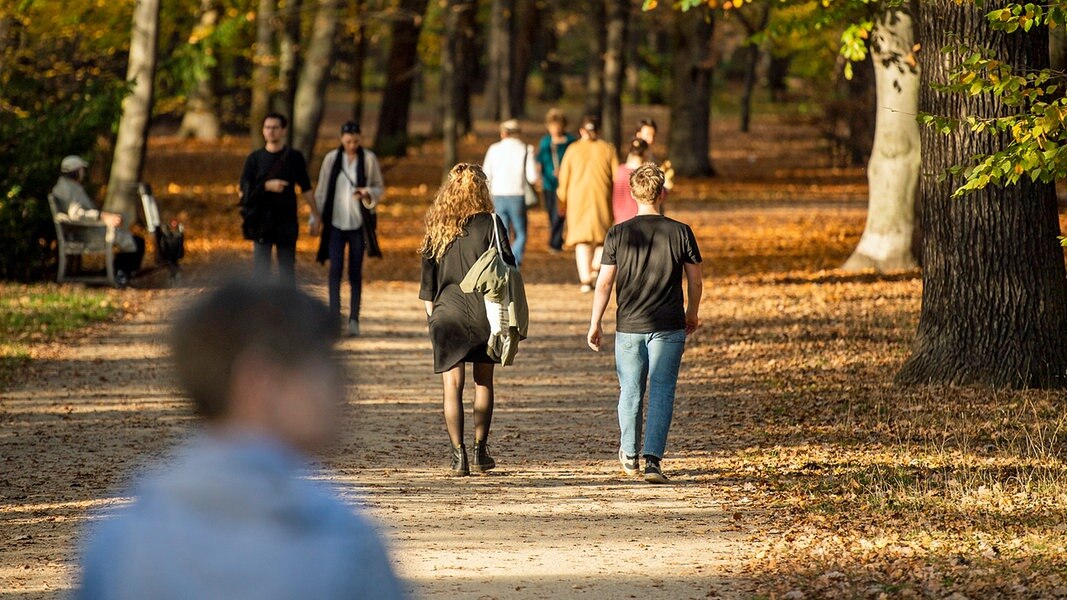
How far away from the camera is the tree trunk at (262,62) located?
2561 centimetres

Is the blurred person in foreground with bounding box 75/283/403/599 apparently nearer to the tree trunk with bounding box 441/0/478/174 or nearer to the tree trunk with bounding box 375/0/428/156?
the tree trunk with bounding box 441/0/478/174

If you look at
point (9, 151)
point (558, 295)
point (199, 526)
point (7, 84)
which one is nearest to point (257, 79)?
point (7, 84)

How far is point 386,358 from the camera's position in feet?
42.6

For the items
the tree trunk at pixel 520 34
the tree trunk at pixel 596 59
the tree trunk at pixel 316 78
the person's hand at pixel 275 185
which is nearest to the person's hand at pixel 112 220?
the person's hand at pixel 275 185

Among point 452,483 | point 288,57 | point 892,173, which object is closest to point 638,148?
point 892,173

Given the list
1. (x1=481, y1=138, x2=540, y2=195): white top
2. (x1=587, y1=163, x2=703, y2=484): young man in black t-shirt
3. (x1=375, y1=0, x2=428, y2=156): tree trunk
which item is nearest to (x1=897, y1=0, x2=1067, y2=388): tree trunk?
(x1=587, y1=163, x2=703, y2=484): young man in black t-shirt

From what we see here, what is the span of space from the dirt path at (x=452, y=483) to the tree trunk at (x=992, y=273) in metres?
2.09

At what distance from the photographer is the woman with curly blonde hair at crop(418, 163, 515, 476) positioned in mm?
8266

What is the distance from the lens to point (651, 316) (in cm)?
830

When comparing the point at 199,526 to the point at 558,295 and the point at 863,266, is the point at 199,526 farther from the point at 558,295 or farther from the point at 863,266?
the point at 863,266

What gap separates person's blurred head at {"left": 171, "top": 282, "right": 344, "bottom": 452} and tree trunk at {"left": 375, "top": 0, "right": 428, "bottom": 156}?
32.6m

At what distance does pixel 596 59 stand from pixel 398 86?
5426 mm

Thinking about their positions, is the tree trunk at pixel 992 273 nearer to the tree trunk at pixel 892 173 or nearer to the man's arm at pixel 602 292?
the man's arm at pixel 602 292

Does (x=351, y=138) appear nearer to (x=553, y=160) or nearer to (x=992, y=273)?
(x=992, y=273)
